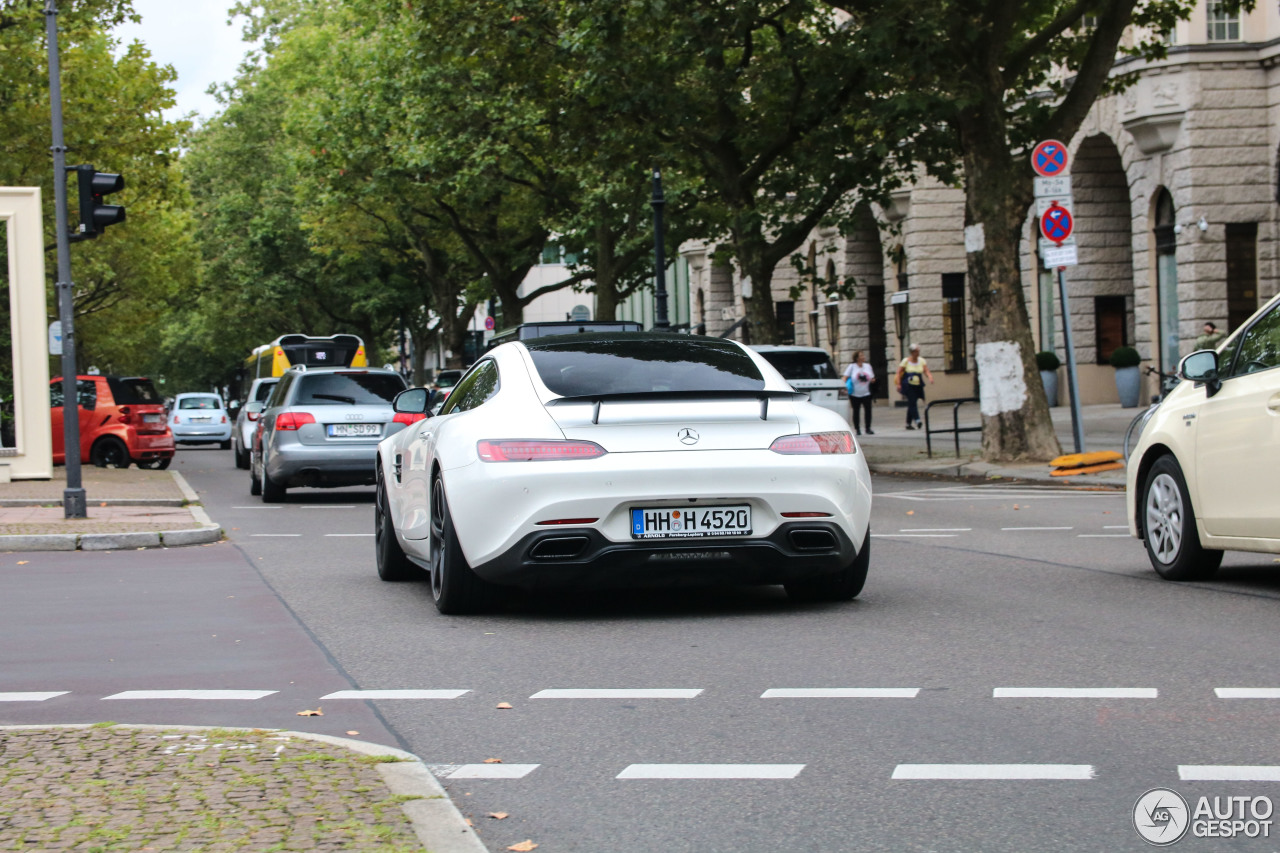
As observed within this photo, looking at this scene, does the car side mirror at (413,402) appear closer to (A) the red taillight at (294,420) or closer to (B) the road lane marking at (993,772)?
(B) the road lane marking at (993,772)

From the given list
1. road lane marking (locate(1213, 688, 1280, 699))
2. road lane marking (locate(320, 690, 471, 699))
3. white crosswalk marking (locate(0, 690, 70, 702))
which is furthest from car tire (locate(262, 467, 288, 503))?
road lane marking (locate(1213, 688, 1280, 699))

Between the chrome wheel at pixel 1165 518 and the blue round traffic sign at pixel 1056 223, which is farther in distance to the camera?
the blue round traffic sign at pixel 1056 223

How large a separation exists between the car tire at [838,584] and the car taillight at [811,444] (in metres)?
0.54

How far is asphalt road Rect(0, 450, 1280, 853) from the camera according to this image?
465 cm

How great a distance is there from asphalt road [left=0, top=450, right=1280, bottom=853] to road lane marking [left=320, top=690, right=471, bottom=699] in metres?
0.05

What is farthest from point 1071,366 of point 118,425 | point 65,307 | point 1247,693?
point 118,425

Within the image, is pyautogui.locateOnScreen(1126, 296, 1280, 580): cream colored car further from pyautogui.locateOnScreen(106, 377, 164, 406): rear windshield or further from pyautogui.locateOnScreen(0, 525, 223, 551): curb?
pyautogui.locateOnScreen(106, 377, 164, 406): rear windshield

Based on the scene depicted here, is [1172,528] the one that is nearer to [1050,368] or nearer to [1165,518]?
[1165,518]

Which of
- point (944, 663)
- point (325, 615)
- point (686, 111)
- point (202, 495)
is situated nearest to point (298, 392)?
point (202, 495)

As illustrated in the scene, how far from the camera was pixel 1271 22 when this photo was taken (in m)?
30.4

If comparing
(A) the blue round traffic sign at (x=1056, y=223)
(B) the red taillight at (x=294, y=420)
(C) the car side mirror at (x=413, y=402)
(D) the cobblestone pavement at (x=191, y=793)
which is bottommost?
(D) the cobblestone pavement at (x=191, y=793)

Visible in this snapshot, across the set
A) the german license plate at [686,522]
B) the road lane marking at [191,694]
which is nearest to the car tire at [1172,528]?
the german license plate at [686,522]

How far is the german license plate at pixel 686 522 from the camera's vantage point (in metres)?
8.16

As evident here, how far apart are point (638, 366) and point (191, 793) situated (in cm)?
446
